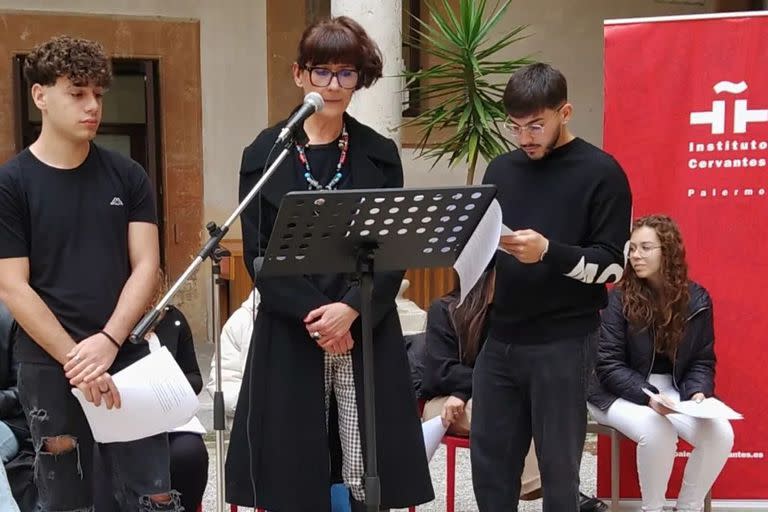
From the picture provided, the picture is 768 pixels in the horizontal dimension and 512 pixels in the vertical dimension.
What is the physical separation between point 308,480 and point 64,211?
101cm

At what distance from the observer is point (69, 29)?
761 centimetres

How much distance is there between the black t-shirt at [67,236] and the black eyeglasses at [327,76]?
2.30 ft

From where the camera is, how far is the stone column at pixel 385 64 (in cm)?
573

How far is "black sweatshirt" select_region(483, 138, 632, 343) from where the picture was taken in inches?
113

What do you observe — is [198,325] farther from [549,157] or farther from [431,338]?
[549,157]

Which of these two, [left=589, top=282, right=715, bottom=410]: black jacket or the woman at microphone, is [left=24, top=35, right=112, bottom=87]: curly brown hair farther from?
[left=589, top=282, right=715, bottom=410]: black jacket

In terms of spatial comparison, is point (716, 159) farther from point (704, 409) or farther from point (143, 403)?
point (143, 403)

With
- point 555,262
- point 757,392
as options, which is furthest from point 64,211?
point 757,392

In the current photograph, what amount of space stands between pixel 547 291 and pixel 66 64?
A: 152 cm

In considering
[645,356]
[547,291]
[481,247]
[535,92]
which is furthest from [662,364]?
[481,247]

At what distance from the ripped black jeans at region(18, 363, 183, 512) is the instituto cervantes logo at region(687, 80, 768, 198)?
8.08ft

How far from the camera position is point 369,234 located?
234 centimetres

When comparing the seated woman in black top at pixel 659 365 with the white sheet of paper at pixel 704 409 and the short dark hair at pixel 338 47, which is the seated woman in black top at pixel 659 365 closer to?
the white sheet of paper at pixel 704 409

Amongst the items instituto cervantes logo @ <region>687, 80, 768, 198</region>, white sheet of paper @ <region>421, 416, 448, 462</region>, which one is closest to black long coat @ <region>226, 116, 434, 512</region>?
white sheet of paper @ <region>421, 416, 448, 462</region>
